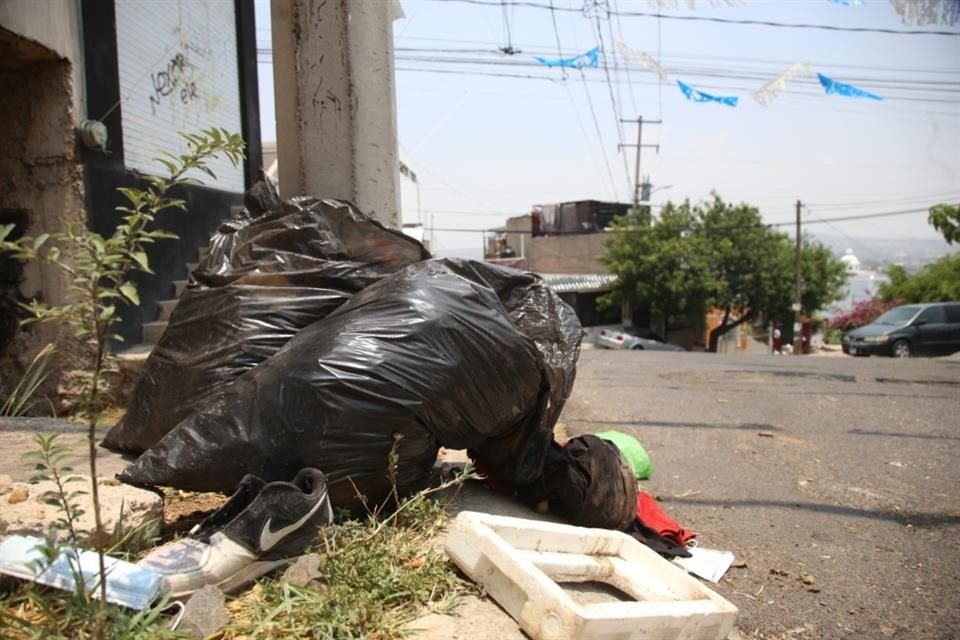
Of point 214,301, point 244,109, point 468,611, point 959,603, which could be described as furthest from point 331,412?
point 244,109

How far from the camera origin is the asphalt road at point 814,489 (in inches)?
87.7

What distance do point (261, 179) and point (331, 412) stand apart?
4.37ft

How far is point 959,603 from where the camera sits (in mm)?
2230

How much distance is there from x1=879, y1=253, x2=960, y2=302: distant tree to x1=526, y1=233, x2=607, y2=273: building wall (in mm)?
12355

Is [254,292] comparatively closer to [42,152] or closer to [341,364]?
[341,364]

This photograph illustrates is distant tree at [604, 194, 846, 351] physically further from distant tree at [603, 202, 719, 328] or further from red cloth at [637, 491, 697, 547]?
red cloth at [637, 491, 697, 547]

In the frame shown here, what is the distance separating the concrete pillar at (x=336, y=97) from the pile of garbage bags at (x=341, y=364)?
474 millimetres

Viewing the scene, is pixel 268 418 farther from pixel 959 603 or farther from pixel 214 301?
pixel 959 603

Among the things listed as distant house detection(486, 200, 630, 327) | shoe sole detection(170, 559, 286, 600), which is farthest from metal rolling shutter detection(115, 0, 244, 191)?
distant house detection(486, 200, 630, 327)

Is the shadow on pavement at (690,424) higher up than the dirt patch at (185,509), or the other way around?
the dirt patch at (185,509)

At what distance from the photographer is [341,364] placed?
194 centimetres

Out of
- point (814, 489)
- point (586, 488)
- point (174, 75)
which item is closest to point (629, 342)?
point (174, 75)

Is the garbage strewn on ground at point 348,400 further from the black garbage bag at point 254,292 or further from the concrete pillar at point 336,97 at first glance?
the concrete pillar at point 336,97

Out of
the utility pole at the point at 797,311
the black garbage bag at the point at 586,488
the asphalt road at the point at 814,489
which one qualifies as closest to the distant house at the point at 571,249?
the utility pole at the point at 797,311
